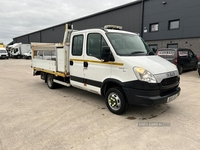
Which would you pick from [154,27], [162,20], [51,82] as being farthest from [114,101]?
[154,27]

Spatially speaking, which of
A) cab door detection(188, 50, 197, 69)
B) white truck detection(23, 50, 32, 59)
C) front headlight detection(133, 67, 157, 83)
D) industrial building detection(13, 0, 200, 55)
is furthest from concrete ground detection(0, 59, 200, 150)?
white truck detection(23, 50, 32, 59)

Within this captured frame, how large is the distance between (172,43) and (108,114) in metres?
16.3

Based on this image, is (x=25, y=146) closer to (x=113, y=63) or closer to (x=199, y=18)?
(x=113, y=63)

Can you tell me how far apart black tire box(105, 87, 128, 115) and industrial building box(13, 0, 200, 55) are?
15.1m

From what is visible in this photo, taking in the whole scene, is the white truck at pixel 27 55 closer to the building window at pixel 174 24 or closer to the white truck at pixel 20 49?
the white truck at pixel 20 49

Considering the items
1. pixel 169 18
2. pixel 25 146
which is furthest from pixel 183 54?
pixel 25 146

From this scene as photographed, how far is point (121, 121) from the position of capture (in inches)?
151

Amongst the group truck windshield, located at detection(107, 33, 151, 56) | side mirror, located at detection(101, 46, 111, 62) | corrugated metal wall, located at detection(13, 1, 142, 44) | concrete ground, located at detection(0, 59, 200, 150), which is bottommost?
concrete ground, located at detection(0, 59, 200, 150)

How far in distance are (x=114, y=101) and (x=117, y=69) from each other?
867 mm

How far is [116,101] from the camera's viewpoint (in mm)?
4188

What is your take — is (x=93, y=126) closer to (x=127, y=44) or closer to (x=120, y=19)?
(x=127, y=44)

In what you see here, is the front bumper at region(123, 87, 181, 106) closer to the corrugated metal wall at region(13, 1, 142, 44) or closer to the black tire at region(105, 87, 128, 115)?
the black tire at region(105, 87, 128, 115)

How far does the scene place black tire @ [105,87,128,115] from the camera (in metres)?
4.02

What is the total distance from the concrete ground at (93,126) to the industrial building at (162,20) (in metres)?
13.2
